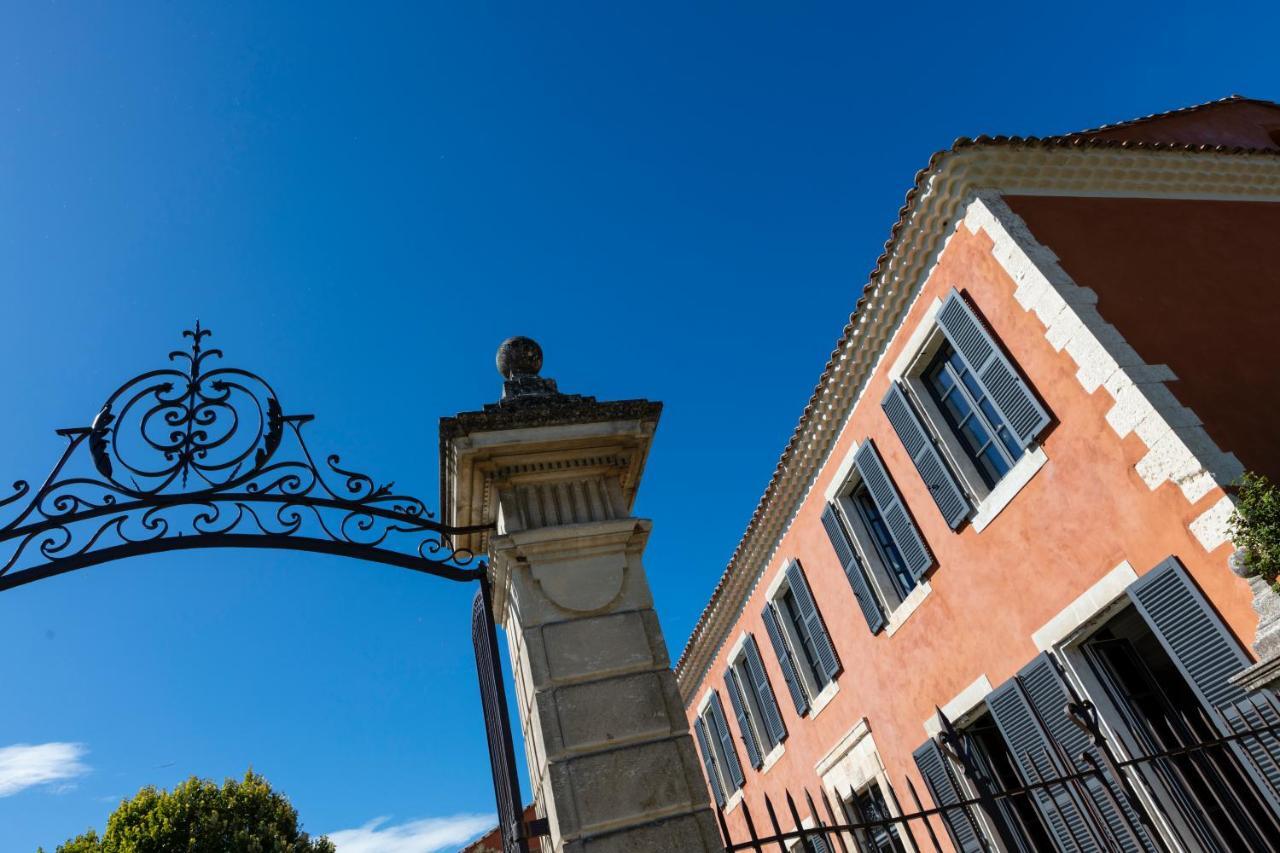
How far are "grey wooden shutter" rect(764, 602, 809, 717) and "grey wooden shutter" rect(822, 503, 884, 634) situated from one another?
225 cm

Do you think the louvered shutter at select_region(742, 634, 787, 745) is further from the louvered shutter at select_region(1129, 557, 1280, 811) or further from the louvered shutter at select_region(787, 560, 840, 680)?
the louvered shutter at select_region(1129, 557, 1280, 811)

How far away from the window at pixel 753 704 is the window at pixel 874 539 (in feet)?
11.6

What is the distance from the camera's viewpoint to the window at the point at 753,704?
12.7m

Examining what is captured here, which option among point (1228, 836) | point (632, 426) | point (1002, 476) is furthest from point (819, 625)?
point (632, 426)

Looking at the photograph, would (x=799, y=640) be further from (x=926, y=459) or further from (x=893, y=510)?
(x=926, y=459)

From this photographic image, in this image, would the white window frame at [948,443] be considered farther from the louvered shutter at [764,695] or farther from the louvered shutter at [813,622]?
the louvered shutter at [764,695]

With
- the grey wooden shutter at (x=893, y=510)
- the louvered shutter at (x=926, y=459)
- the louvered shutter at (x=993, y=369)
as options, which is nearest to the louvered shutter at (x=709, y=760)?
the grey wooden shutter at (x=893, y=510)

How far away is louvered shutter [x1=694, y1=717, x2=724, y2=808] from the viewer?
51.4 ft

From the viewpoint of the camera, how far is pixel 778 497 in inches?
444

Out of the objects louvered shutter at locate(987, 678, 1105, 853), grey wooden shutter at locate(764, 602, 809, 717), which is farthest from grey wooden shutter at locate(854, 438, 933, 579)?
grey wooden shutter at locate(764, 602, 809, 717)

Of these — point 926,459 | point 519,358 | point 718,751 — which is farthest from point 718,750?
point 519,358

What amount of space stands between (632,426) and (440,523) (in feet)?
3.47

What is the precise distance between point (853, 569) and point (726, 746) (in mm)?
6676

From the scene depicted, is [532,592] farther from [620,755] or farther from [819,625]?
[819,625]
